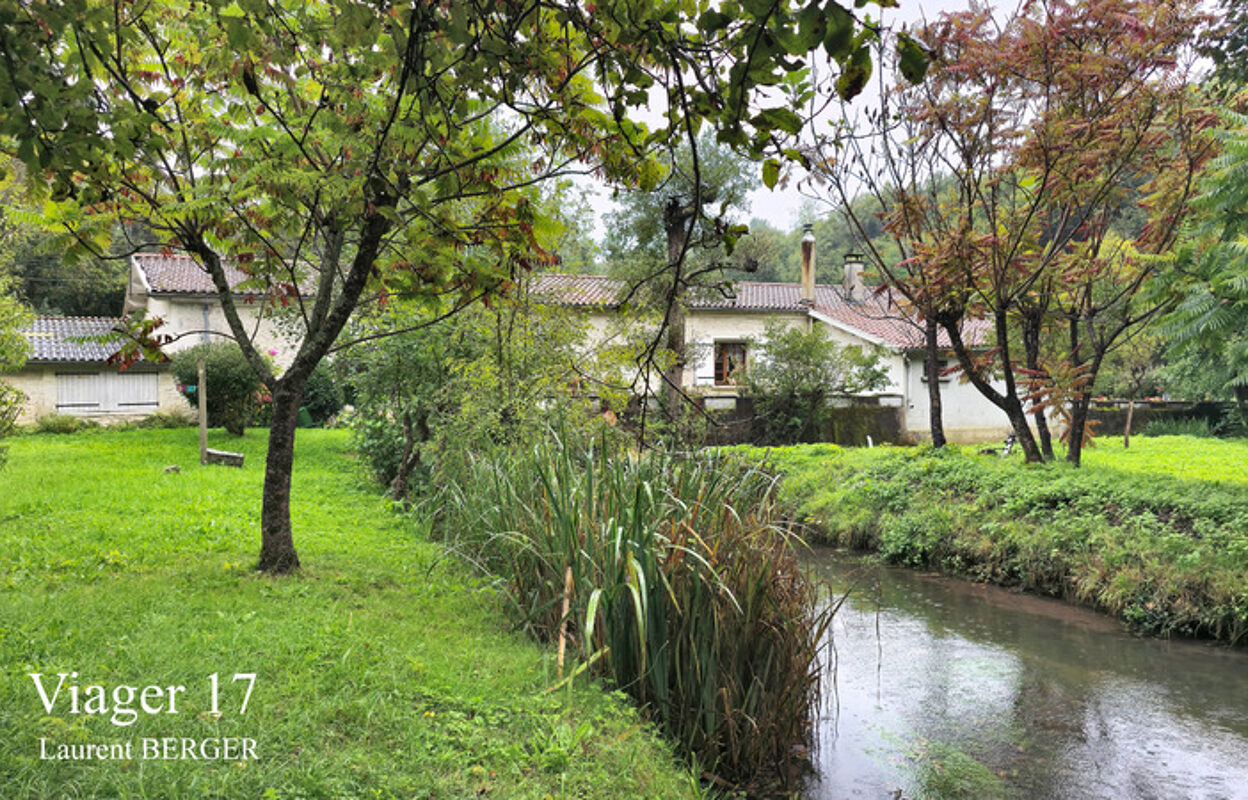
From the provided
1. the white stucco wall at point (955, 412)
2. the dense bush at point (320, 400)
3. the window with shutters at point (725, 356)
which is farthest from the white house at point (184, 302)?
the white stucco wall at point (955, 412)

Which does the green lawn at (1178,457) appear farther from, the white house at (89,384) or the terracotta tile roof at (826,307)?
the white house at (89,384)

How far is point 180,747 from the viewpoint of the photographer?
2789mm

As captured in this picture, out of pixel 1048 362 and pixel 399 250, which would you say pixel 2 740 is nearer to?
pixel 399 250

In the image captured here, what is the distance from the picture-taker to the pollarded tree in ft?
7.38

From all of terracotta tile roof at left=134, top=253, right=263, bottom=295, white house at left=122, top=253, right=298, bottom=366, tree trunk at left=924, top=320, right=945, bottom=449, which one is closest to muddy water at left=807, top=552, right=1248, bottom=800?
tree trunk at left=924, top=320, right=945, bottom=449

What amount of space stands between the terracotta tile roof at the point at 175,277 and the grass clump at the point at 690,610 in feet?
63.7

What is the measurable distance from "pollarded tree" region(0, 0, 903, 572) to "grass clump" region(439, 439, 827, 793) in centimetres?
160

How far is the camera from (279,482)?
5211 millimetres

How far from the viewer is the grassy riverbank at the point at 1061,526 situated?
707 cm

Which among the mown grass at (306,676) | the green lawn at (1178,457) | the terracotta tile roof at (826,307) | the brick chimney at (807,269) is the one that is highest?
the brick chimney at (807,269)

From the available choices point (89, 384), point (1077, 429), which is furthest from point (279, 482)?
point (89, 384)

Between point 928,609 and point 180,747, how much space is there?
707 centimetres

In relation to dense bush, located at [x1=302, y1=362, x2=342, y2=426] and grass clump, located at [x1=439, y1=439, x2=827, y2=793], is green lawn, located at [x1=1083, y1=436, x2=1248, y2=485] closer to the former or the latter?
grass clump, located at [x1=439, y1=439, x2=827, y2=793]

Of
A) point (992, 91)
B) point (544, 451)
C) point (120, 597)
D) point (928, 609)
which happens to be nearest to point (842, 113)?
point (992, 91)
